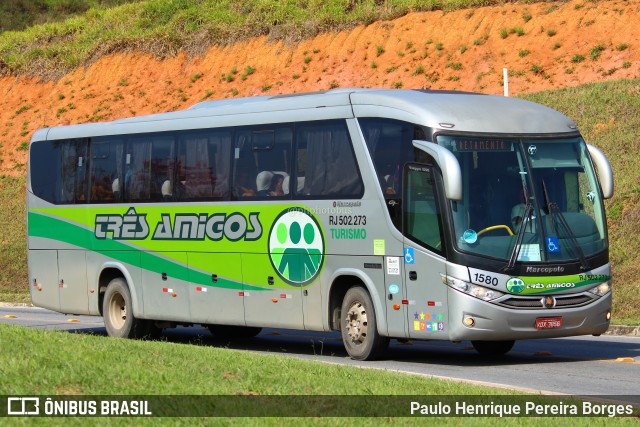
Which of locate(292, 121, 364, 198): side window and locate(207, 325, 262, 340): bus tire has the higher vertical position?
locate(292, 121, 364, 198): side window

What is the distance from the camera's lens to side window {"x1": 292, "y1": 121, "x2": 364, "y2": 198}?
16.7m

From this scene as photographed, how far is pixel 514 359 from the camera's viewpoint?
16.9 meters

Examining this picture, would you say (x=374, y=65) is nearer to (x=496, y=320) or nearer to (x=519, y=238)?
(x=519, y=238)

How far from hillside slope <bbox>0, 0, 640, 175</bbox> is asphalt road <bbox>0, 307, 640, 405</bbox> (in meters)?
21.1

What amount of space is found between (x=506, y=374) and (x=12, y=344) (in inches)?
236

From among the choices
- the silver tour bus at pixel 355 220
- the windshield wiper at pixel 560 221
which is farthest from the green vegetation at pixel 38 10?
the windshield wiper at pixel 560 221

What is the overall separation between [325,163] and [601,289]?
165 inches

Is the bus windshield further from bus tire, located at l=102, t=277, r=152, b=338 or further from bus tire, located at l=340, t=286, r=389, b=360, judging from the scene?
bus tire, located at l=102, t=277, r=152, b=338

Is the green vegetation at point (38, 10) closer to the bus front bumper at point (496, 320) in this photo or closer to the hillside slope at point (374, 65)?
the hillside slope at point (374, 65)

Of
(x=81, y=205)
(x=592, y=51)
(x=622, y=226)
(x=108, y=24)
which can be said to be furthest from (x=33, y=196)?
(x=108, y=24)

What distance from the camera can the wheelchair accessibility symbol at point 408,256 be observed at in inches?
621

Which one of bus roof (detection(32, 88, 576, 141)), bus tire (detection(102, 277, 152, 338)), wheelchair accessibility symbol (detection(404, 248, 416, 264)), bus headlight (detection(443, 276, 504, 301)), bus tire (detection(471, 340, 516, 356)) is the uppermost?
bus roof (detection(32, 88, 576, 141))

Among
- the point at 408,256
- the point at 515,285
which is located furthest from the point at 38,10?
the point at 515,285

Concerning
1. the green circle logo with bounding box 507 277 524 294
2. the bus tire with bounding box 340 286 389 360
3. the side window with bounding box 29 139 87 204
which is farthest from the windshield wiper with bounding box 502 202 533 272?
the side window with bounding box 29 139 87 204
